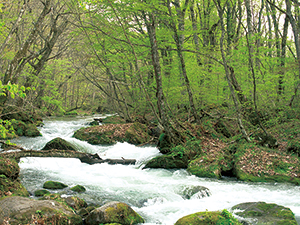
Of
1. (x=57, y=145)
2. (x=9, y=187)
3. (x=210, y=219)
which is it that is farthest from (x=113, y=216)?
(x=57, y=145)

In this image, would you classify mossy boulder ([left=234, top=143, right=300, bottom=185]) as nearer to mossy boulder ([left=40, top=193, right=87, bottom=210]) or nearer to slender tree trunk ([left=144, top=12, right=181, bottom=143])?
slender tree trunk ([left=144, top=12, right=181, bottom=143])

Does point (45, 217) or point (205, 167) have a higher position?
point (45, 217)

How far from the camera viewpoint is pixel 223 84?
1253 cm

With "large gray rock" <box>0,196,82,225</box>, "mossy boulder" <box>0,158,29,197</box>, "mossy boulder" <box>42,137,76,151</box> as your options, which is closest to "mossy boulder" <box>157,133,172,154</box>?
"mossy boulder" <box>42,137,76,151</box>

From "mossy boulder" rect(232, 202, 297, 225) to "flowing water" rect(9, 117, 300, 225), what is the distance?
49cm

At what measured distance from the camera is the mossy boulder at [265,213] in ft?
14.1

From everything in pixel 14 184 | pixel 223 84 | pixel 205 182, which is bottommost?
pixel 205 182

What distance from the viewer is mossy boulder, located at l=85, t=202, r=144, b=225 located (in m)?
4.39

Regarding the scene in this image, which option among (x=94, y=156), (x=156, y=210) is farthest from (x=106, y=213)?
(x=94, y=156)

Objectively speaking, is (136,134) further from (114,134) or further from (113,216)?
(113,216)

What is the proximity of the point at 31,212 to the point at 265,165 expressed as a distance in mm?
7063

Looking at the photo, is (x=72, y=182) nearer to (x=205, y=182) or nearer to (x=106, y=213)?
(x=106, y=213)

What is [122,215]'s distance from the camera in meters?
4.57

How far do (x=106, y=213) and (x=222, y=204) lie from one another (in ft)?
9.28
